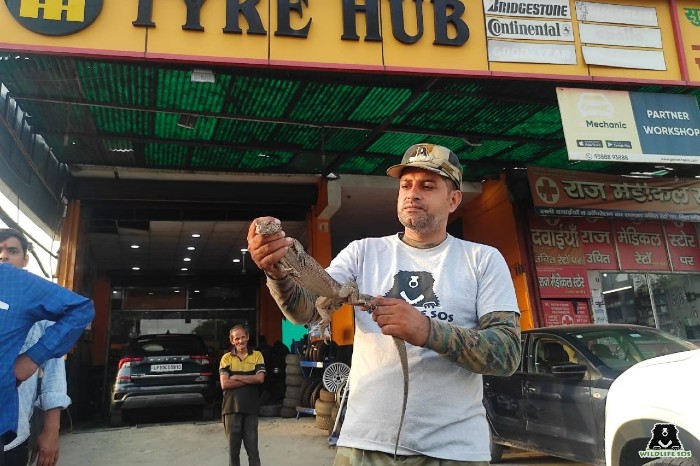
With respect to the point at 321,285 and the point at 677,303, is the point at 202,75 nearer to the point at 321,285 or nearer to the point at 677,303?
the point at 321,285

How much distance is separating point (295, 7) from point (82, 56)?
7.86 ft

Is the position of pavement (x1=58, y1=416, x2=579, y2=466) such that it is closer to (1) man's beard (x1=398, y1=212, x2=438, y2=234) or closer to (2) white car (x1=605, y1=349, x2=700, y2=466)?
(2) white car (x1=605, y1=349, x2=700, y2=466)

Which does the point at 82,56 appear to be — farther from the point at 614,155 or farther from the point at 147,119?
the point at 614,155

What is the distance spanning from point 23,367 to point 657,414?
10.7 ft

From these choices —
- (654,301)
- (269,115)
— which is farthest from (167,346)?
(654,301)

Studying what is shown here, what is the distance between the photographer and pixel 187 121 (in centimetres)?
758

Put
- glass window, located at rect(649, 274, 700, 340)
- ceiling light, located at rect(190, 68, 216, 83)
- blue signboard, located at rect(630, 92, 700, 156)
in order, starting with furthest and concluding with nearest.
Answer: glass window, located at rect(649, 274, 700, 340) → blue signboard, located at rect(630, 92, 700, 156) → ceiling light, located at rect(190, 68, 216, 83)

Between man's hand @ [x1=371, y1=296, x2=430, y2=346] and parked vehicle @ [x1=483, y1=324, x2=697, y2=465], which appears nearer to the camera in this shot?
man's hand @ [x1=371, y1=296, x2=430, y2=346]

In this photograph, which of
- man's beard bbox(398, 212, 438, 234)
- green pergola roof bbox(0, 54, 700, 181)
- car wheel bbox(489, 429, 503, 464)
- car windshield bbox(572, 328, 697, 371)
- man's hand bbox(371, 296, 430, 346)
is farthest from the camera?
green pergola roof bbox(0, 54, 700, 181)

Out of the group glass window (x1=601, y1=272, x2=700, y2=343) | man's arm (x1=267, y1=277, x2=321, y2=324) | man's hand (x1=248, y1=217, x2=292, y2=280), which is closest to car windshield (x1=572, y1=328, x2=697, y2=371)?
man's arm (x1=267, y1=277, x2=321, y2=324)

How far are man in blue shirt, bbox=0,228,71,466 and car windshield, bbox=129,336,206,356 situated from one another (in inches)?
255

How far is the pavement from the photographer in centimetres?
626

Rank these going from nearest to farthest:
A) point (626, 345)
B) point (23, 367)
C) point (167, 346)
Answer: point (23, 367) → point (626, 345) → point (167, 346)

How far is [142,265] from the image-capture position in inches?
691
